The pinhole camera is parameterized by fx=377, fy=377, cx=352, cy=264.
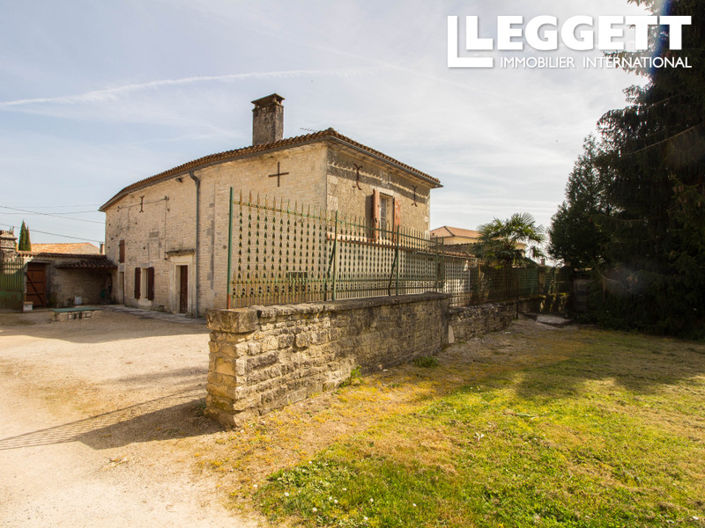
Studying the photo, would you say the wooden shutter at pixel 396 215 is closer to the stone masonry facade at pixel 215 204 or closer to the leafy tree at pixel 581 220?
the stone masonry facade at pixel 215 204

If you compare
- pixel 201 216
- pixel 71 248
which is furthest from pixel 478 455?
pixel 71 248

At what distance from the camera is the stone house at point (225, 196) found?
444 inches

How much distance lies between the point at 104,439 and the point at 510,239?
13629mm

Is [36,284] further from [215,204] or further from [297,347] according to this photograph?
[297,347]

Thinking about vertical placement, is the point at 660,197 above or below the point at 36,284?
above

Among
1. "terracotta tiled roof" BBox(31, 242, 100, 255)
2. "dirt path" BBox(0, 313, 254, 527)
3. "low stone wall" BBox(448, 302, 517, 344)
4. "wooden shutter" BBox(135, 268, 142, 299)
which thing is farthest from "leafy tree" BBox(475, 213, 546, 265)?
"terracotta tiled roof" BBox(31, 242, 100, 255)

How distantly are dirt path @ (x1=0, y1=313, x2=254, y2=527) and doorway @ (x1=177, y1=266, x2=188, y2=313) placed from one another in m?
7.61

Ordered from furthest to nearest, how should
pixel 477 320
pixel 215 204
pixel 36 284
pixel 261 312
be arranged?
pixel 36 284, pixel 215 204, pixel 477 320, pixel 261 312

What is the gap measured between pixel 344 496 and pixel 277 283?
2702mm

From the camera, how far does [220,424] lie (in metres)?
3.97

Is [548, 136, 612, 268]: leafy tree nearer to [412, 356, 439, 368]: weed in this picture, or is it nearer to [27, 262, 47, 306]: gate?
[412, 356, 439, 368]: weed

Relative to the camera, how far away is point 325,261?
222 inches

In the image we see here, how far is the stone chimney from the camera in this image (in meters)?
13.3

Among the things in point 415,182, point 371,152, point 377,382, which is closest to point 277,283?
point 377,382
